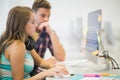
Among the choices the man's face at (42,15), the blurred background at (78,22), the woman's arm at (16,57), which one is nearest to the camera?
the woman's arm at (16,57)

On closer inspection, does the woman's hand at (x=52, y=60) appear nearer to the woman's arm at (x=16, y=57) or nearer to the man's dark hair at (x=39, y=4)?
the man's dark hair at (x=39, y=4)

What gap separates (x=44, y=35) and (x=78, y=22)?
42 cm

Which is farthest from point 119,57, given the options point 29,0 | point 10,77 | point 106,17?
point 10,77

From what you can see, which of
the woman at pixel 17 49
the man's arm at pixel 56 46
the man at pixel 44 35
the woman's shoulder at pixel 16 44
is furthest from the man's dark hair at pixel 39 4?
the woman's shoulder at pixel 16 44

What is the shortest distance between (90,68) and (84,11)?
759mm

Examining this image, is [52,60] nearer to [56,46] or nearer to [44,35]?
[56,46]

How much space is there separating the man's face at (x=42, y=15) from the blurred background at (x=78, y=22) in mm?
63

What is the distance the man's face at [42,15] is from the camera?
2289 mm

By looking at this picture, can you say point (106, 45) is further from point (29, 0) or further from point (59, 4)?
point (29, 0)

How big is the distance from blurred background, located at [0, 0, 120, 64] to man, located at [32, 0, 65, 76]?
63mm

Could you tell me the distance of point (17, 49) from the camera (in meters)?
1.39

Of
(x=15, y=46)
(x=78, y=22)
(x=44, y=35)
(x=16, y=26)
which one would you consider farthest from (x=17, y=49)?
(x=78, y=22)

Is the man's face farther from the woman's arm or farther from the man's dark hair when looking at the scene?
the woman's arm

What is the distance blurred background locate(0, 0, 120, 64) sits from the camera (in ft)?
7.88
